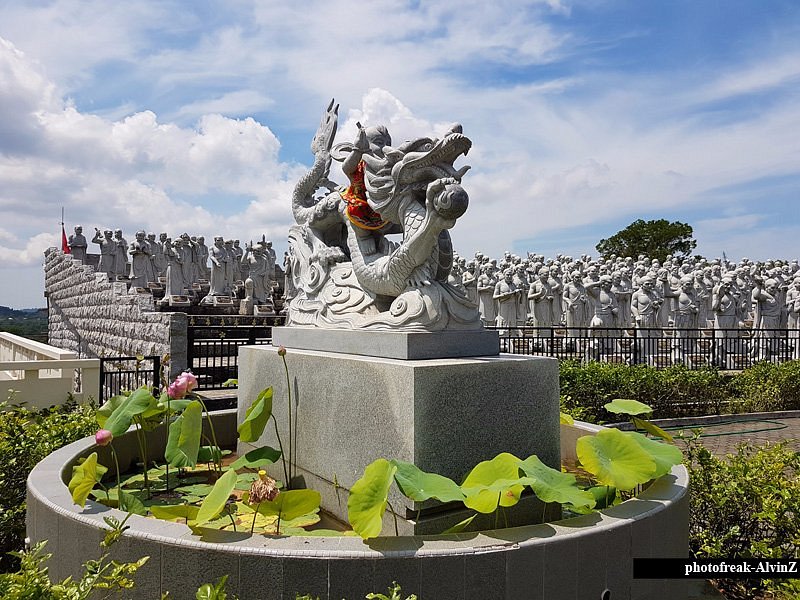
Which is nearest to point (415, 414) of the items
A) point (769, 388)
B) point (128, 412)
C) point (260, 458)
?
point (260, 458)

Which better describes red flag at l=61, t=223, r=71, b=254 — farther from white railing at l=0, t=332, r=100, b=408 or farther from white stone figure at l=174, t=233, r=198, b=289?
white railing at l=0, t=332, r=100, b=408

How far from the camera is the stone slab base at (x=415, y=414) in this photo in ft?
9.55

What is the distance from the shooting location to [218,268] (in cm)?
2255

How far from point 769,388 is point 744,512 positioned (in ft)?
27.6

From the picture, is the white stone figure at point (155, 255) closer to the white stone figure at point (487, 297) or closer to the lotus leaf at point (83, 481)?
the white stone figure at point (487, 297)

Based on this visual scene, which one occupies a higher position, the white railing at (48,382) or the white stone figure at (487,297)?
the white stone figure at (487,297)

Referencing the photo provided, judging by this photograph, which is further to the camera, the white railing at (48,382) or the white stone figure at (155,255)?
the white stone figure at (155,255)

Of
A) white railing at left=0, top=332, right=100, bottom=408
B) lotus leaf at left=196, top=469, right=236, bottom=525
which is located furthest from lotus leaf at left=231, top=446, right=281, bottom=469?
white railing at left=0, top=332, right=100, bottom=408

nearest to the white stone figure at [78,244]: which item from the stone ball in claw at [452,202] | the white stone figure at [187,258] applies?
the white stone figure at [187,258]

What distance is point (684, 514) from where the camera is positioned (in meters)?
2.90

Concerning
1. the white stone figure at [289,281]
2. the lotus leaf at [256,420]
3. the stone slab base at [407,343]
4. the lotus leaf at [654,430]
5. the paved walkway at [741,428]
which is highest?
the white stone figure at [289,281]

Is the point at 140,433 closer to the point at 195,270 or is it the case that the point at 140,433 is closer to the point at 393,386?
the point at 393,386

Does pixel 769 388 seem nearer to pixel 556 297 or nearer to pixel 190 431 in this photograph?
pixel 190 431

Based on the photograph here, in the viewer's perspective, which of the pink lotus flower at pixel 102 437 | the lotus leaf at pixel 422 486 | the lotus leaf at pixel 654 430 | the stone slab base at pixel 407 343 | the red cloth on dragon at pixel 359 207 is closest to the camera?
the lotus leaf at pixel 422 486
